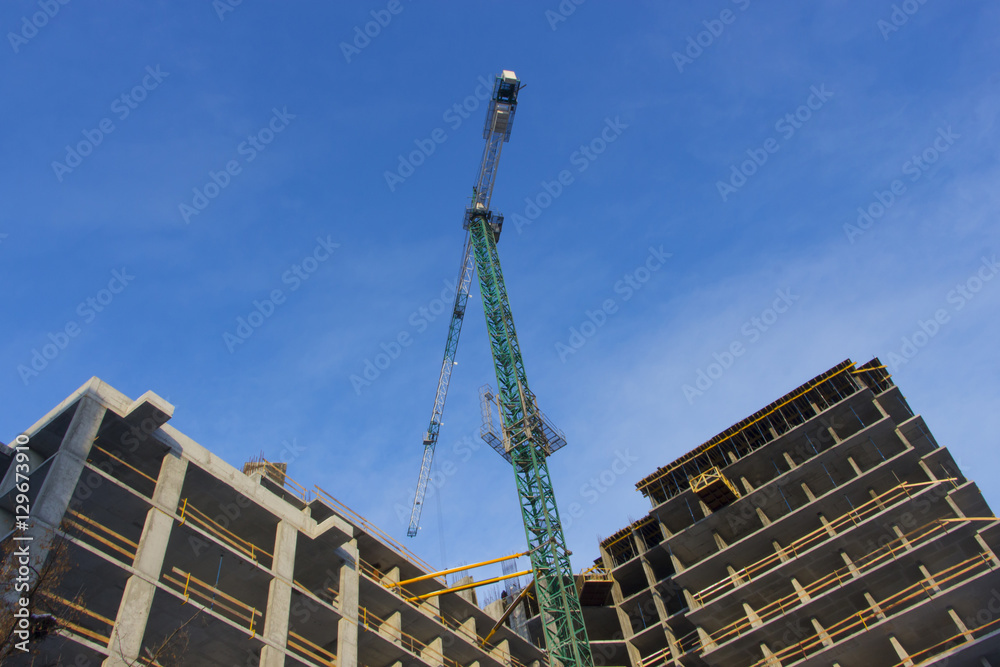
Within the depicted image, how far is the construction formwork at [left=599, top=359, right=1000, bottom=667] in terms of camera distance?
1219 inches

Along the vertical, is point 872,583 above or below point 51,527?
above

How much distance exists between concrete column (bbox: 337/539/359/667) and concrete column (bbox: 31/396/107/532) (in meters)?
9.96

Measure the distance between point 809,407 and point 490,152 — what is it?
1099 inches

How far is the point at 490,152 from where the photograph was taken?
55.2 m

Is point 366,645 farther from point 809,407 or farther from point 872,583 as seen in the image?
point 809,407

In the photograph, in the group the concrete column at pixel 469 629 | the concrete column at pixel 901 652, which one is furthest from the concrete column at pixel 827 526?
the concrete column at pixel 469 629

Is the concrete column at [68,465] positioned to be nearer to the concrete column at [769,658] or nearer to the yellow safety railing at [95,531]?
the yellow safety railing at [95,531]

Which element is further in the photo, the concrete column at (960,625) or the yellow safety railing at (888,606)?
the yellow safety railing at (888,606)

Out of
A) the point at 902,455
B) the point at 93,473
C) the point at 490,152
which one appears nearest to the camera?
the point at 93,473

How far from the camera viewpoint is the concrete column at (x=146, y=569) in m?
18.7

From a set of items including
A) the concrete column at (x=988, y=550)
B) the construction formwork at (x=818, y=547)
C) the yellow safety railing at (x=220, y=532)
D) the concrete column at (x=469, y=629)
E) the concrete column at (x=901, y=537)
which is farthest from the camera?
the concrete column at (x=469, y=629)

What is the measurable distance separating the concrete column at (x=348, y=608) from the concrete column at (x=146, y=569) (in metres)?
7.02

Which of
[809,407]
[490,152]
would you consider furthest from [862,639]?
[490,152]

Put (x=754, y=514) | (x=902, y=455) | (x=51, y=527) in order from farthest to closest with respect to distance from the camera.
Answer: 1. (x=754, y=514)
2. (x=902, y=455)
3. (x=51, y=527)
